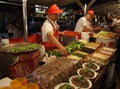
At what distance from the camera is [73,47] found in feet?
12.6

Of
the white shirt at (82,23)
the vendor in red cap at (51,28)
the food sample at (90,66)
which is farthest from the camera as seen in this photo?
the white shirt at (82,23)

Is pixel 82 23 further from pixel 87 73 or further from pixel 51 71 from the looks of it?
pixel 51 71

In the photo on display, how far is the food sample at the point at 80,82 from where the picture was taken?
6.34 feet

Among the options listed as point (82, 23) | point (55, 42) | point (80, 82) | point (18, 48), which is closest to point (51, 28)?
point (55, 42)

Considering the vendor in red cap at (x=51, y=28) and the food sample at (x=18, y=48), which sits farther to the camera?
the vendor in red cap at (x=51, y=28)

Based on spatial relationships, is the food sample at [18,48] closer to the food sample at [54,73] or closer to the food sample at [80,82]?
the food sample at [54,73]

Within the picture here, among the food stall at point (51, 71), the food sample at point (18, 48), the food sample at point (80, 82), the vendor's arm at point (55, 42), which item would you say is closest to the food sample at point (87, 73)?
the food stall at point (51, 71)

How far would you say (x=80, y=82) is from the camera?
78.8 inches

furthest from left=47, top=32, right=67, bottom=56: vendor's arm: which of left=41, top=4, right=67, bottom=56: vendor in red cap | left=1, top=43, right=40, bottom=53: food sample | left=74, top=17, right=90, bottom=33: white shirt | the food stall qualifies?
left=74, top=17, right=90, bottom=33: white shirt

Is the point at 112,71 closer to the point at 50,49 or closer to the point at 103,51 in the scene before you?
the point at 103,51

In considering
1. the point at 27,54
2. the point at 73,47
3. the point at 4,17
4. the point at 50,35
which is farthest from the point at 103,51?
the point at 4,17

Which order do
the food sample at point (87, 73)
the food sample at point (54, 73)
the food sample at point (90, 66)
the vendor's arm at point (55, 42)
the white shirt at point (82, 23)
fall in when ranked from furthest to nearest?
the white shirt at point (82, 23) → the vendor's arm at point (55, 42) → the food sample at point (90, 66) → the food sample at point (87, 73) → the food sample at point (54, 73)

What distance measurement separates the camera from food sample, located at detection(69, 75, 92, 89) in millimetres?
1932

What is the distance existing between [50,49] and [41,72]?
1736 millimetres
